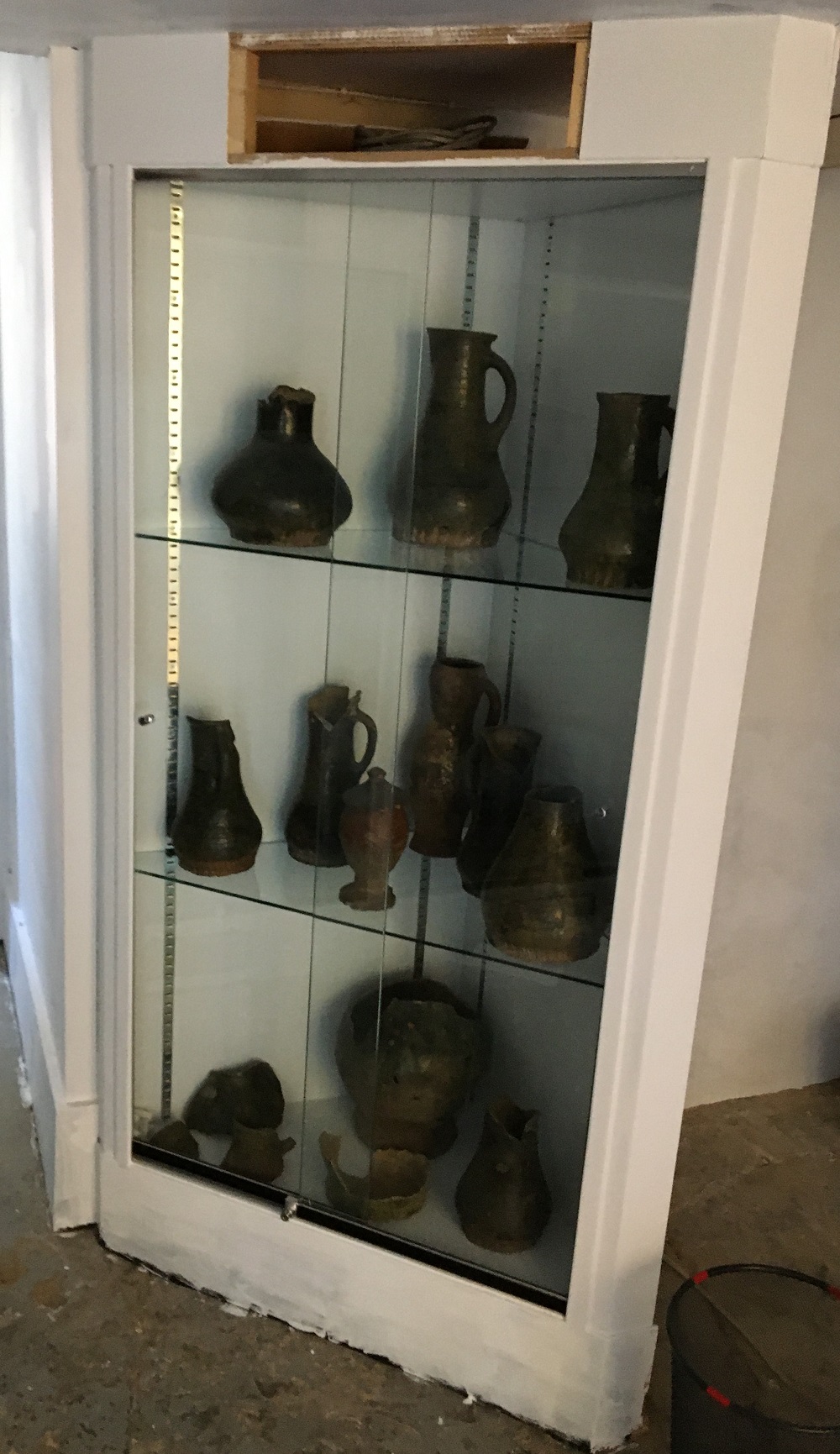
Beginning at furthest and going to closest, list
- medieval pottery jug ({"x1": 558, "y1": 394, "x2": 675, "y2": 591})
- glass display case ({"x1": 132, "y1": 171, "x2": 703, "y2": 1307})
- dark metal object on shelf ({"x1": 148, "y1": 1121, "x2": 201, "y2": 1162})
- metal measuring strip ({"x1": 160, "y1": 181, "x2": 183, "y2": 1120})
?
dark metal object on shelf ({"x1": 148, "y1": 1121, "x2": 201, "y2": 1162}) < metal measuring strip ({"x1": 160, "y1": 181, "x2": 183, "y2": 1120}) < glass display case ({"x1": 132, "y1": 171, "x2": 703, "y2": 1307}) < medieval pottery jug ({"x1": 558, "y1": 394, "x2": 675, "y2": 591})

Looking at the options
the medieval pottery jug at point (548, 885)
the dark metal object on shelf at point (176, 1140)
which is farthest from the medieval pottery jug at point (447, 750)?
the dark metal object on shelf at point (176, 1140)

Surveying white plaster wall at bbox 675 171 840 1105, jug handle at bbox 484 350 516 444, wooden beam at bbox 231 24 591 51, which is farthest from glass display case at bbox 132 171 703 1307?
white plaster wall at bbox 675 171 840 1105

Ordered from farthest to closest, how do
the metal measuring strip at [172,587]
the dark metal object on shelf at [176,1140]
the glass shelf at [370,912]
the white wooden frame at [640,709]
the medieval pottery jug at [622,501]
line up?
the dark metal object on shelf at [176,1140] < the glass shelf at [370,912] < the metal measuring strip at [172,587] < the medieval pottery jug at [622,501] < the white wooden frame at [640,709]

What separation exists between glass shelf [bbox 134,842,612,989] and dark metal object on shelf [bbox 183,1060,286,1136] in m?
0.30

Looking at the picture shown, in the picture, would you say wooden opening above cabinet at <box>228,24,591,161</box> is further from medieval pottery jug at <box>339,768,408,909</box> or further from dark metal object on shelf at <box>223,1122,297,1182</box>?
dark metal object on shelf at <box>223,1122,297,1182</box>

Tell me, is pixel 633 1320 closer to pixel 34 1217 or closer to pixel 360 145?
pixel 34 1217

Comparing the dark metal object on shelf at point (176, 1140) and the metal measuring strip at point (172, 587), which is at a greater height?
the metal measuring strip at point (172, 587)

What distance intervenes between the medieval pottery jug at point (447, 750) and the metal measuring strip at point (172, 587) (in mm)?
362

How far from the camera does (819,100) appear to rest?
1.14m

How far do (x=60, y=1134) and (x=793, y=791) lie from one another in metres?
1.40

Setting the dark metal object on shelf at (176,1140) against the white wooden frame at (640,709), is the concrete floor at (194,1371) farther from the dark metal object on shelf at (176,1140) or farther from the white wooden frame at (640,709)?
the dark metal object on shelf at (176,1140)

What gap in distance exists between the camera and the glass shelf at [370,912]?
160cm

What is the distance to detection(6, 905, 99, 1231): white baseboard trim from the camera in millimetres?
1741

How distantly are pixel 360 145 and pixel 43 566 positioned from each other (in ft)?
2.47
